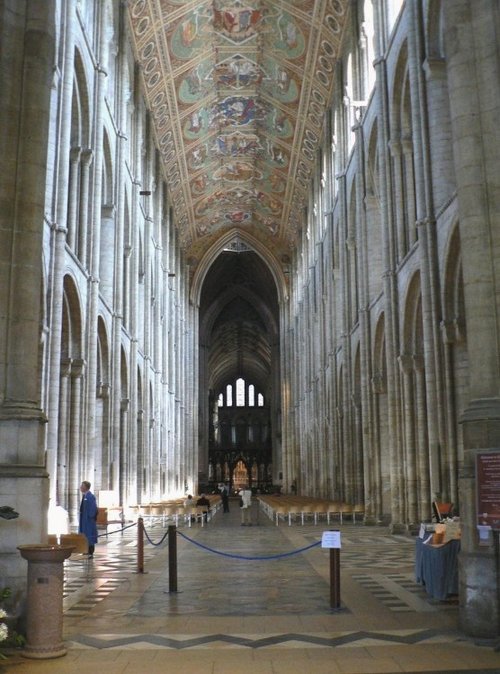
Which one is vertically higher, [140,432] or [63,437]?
[140,432]

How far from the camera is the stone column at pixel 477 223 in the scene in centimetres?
826

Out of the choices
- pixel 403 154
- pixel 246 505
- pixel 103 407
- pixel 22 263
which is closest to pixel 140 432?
pixel 103 407

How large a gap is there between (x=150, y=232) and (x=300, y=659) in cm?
3000

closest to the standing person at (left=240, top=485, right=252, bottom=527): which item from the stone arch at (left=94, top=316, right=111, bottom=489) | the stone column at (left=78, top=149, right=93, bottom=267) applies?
the stone arch at (left=94, top=316, right=111, bottom=489)

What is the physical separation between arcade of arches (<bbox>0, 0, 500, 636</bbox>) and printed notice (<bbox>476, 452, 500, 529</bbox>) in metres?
0.21

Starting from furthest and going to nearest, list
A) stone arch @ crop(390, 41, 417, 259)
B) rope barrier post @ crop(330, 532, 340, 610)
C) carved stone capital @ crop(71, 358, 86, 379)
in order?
stone arch @ crop(390, 41, 417, 259) → carved stone capital @ crop(71, 358, 86, 379) → rope barrier post @ crop(330, 532, 340, 610)

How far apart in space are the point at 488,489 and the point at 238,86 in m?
33.6

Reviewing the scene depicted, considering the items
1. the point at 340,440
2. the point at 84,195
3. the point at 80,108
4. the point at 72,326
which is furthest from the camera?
the point at 340,440

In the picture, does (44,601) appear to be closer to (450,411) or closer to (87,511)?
(87,511)

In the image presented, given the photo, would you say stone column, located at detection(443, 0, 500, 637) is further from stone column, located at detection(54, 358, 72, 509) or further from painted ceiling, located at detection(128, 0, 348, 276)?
painted ceiling, located at detection(128, 0, 348, 276)

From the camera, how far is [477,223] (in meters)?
8.90

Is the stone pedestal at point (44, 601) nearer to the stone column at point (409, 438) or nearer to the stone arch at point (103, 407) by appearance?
the stone column at point (409, 438)

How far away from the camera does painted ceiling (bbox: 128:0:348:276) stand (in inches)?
1261

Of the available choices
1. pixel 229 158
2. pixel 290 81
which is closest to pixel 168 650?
pixel 290 81
